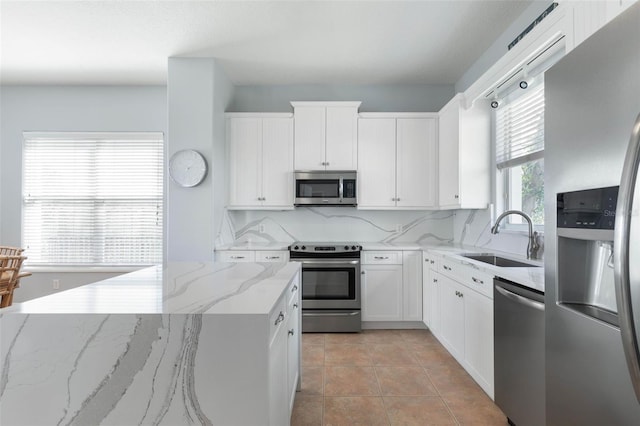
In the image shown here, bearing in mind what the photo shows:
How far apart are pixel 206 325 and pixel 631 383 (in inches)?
47.8

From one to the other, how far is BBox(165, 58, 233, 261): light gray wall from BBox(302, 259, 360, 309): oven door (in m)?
1.05

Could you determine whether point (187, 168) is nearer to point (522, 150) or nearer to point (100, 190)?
point (100, 190)

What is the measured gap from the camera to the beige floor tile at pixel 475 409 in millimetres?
1987

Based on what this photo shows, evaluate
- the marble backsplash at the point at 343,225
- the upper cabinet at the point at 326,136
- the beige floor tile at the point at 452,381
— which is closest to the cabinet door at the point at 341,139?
the upper cabinet at the point at 326,136

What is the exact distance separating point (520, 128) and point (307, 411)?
2.65 m

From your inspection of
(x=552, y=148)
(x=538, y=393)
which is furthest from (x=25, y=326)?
(x=538, y=393)

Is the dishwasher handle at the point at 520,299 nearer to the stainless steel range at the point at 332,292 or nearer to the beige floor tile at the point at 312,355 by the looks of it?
the beige floor tile at the point at 312,355

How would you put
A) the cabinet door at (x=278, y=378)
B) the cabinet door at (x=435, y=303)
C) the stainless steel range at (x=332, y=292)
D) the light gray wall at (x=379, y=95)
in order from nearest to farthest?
the cabinet door at (x=278, y=378)
the cabinet door at (x=435, y=303)
the stainless steel range at (x=332, y=292)
the light gray wall at (x=379, y=95)

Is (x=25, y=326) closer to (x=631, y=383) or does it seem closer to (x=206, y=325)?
(x=206, y=325)

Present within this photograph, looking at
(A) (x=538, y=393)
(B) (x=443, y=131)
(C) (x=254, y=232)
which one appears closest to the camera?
(A) (x=538, y=393)

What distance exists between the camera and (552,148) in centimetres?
125

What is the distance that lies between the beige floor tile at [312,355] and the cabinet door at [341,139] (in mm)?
1902

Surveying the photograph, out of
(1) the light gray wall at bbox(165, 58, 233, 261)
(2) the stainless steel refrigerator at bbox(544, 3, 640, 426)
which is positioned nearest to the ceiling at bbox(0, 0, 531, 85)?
(1) the light gray wall at bbox(165, 58, 233, 261)

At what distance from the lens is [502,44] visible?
296 centimetres
